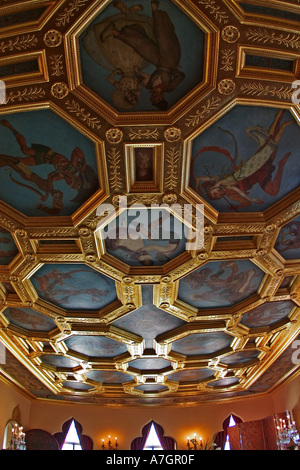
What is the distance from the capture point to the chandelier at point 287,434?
19359mm

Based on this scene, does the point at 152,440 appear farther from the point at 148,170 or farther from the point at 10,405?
the point at 148,170

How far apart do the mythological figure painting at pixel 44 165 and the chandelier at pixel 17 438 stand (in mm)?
15610

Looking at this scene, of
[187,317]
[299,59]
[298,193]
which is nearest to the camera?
[299,59]

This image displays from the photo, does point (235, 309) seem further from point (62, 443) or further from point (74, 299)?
point (62, 443)

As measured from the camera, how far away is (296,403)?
20.9 m

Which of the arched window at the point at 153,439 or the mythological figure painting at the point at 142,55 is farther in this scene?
the arched window at the point at 153,439

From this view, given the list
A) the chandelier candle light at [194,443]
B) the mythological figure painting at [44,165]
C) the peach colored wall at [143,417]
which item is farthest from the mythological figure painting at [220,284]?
the chandelier candle light at [194,443]

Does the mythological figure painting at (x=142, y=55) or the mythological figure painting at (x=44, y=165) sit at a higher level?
the mythological figure painting at (x=142, y=55)

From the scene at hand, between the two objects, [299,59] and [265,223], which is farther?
[265,223]

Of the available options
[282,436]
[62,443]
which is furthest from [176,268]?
[62,443]

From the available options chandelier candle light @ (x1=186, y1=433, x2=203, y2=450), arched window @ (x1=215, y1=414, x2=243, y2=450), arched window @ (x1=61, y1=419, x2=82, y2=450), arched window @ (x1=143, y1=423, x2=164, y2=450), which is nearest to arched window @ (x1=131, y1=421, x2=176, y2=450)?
arched window @ (x1=143, y1=423, x2=164, y2=450)

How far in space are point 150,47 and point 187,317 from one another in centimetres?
1016

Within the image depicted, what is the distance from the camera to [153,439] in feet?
83.4

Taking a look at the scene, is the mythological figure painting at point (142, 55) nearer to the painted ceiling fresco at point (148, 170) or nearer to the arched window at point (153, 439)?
the painted ceiling fresco at point (148, 170)
